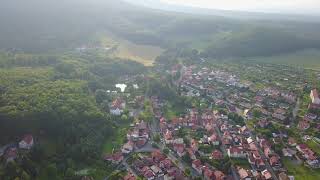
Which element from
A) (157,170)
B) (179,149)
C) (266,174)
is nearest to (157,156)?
(157,170)

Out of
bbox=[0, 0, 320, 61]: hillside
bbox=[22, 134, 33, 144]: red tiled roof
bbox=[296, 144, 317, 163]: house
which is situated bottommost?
bbox=[0, 0, 320, 61]: hillside

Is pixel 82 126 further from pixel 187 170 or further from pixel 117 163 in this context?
pixel 187 170

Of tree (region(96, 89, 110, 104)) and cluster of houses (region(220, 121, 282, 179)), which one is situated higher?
cluster of houses (region(220, 121, 282, 179))

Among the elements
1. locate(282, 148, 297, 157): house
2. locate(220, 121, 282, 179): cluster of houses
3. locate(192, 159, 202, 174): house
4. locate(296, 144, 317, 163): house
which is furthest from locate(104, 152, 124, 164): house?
locate(296, 144, 317, 163): house

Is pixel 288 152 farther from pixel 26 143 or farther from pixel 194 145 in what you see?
pixel 26 143

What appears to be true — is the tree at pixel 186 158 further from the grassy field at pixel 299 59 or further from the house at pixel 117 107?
the grassy field at pixel 299 59

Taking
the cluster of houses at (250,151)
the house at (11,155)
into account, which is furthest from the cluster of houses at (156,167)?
the house at (11,155)

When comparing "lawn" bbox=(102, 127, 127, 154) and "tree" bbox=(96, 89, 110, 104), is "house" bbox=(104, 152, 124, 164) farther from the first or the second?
"tree" bbox=(96, 89, 110, 104)

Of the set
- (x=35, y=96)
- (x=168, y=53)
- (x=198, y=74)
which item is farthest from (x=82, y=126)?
(x=168, y=53)
